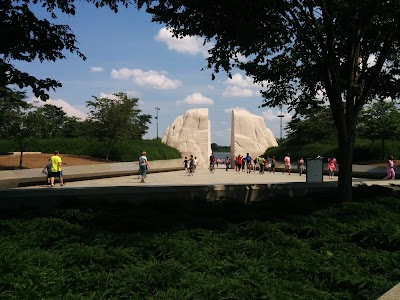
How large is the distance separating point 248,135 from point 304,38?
43343mm

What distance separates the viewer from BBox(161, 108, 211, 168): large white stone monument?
48375 millimetres

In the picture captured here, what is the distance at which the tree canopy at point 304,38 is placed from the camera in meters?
7.78

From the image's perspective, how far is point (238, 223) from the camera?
7.42 metres

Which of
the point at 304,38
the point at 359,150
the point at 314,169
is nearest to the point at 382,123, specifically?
the point at 359,150

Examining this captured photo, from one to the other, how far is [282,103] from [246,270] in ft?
24.8

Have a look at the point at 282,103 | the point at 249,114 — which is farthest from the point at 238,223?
the point at 249,114

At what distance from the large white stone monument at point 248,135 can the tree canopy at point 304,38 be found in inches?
1533

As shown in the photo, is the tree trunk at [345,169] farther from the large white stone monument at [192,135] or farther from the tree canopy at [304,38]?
the large white stone monument at [192,135]

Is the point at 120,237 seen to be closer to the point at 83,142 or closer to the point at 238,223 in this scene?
the point at 238,223

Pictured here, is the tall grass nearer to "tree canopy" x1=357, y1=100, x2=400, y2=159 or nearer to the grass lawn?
"tree canopy" x1=357, y1=100, x2=400, y2=159

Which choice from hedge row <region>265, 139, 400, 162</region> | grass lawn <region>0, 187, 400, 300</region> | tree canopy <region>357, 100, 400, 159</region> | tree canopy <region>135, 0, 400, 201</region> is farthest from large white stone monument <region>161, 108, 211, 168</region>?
grass lawn <region>0, 187, 400, 300</region>

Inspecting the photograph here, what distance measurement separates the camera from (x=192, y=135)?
50.0m

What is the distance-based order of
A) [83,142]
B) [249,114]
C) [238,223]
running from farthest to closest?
[249,114], [83,142], [238,223]

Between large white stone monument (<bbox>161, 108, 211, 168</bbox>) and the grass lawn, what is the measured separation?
3939 centimetres
